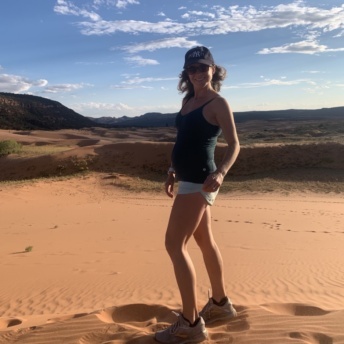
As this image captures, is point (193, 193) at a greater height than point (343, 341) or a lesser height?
greater

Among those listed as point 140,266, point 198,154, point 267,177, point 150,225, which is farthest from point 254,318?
point 267,177

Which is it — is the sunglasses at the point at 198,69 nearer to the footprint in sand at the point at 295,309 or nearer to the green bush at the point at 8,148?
the footprint in sand at the point at 295,309

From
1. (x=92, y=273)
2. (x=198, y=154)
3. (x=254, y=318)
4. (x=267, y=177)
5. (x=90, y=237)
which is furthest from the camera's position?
(x=267, y=177)

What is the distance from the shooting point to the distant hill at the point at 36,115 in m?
68.8

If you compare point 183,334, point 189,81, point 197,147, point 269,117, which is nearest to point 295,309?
point 183,334

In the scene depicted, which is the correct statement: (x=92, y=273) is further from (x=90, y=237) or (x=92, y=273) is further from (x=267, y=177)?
(x=267, y=177)

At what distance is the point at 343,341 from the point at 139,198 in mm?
12269

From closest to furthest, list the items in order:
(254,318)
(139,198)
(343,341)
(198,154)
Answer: (343,341) → (198,154) → (254,318) → (139,198)

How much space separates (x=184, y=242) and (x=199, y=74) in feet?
3.99

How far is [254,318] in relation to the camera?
3.41 meters

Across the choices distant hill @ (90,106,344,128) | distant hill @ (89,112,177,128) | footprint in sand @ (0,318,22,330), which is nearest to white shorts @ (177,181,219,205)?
footprint in sand @ (0,318,22,330)

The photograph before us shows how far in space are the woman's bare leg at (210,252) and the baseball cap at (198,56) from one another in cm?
110

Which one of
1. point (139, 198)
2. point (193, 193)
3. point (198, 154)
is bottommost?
point (139, 198)

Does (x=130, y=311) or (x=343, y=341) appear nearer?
(x=343, y=341)
